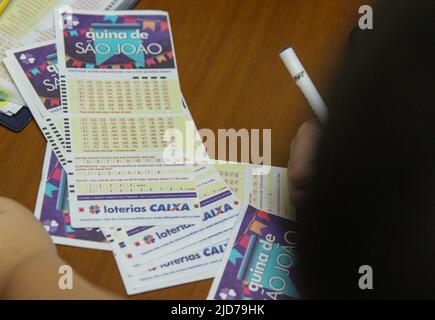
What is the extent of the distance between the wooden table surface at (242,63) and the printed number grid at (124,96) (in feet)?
0.10

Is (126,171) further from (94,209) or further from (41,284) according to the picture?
(41,284)

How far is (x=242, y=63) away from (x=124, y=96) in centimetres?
19

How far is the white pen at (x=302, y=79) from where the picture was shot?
73 cm

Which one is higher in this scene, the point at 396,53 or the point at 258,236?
the point at 396,53

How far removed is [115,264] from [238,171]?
0.21 m

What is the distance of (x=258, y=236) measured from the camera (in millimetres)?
705

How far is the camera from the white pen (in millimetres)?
729

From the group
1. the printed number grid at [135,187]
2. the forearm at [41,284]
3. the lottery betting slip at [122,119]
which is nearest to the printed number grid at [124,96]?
the lottery betting slip at [122,119]

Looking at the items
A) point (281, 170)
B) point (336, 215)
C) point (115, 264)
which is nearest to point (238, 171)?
point (281, 170)

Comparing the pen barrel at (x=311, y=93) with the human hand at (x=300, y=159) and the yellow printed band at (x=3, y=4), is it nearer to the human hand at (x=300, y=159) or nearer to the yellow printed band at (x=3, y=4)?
the human hand at (x=300, y=159)

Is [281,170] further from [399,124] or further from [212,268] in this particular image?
[399,124]
